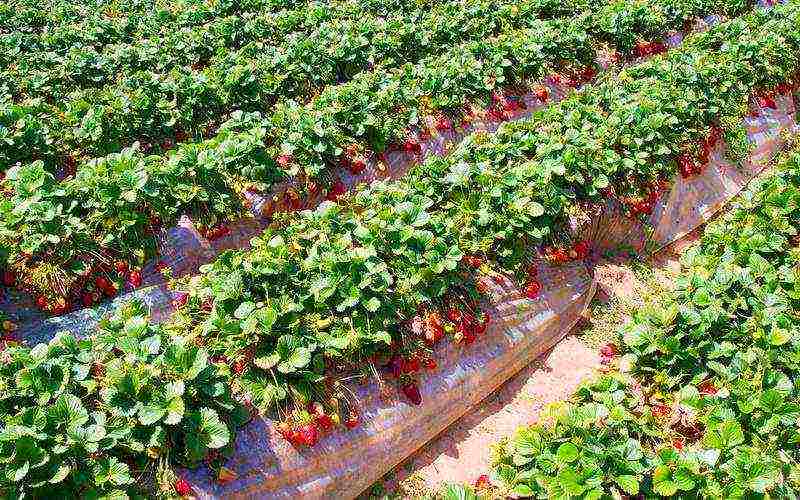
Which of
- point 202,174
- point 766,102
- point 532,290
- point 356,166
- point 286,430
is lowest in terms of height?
point 286,430

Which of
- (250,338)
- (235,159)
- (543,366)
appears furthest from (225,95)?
(543,366)

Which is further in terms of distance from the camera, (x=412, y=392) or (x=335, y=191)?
(x=335, y=191)

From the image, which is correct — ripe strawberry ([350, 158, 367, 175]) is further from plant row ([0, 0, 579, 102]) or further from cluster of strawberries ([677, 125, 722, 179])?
cluster of strawberries ([677, 125, 722, 179])

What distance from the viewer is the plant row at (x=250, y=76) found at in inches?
270

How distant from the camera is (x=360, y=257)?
4766 millimetres

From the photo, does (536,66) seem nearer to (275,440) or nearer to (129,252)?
(129,252)

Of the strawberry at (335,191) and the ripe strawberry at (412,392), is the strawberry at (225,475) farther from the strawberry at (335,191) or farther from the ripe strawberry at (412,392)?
the strawberry at (335,191)

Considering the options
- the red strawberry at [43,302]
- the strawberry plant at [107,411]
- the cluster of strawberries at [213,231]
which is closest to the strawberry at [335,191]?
the cluster of strawberries at [213,231]

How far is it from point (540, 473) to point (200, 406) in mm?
2143

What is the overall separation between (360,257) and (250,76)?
4307 millimetres

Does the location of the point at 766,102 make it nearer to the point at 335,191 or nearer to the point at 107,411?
the point at 335,191

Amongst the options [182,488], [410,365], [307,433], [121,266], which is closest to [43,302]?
[121,266]

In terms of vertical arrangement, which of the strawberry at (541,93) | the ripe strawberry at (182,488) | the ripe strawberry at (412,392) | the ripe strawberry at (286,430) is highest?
the strawberry at (541,93)

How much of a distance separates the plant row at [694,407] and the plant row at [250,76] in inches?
192
